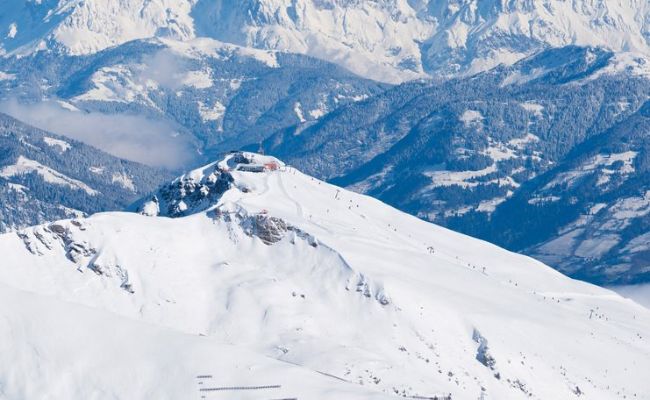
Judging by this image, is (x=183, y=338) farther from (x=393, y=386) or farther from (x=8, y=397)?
(x=393, y=386)

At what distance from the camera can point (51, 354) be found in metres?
136

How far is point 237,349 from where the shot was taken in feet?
448

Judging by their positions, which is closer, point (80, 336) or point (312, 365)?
point (80, 336)

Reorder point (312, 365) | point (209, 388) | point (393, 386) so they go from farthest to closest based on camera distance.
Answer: point (312, 365)
point (393, 386)
point (209, 388)

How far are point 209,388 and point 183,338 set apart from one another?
7479 millimetres

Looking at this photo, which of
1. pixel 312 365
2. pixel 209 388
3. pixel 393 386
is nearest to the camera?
pixel 209 388

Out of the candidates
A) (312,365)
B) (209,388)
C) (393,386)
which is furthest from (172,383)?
(312,365)

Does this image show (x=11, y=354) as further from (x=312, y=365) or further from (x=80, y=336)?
(x=312, y=365)

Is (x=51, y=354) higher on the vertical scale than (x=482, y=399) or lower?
higher

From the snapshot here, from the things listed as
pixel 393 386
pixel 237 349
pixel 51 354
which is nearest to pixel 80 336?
pixel 51 354

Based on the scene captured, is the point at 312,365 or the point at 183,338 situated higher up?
the point at 183,338

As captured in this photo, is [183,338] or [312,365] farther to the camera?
[312,365]

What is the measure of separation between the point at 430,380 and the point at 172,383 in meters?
70.8

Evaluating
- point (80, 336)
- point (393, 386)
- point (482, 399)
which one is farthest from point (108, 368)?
point (482, 399)
